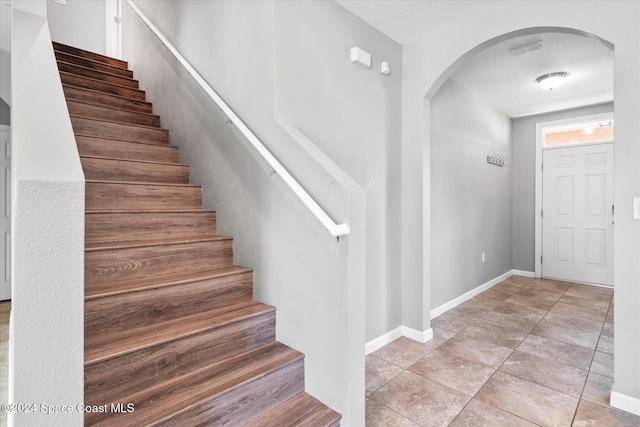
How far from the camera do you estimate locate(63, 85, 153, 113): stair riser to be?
2852 mm

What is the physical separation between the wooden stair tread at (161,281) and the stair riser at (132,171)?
0.94 metres

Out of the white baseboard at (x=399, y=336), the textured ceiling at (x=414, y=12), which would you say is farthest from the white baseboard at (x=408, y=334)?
the textured ceiling at (x=414, y=12)

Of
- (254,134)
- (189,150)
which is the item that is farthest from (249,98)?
(189,150)

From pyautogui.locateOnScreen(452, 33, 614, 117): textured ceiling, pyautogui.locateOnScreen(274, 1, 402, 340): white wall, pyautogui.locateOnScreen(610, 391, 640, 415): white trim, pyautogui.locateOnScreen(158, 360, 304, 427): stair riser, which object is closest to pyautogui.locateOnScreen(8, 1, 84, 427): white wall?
pyautogui.locateOnScreen(158, 360, 304, 427): stair riser

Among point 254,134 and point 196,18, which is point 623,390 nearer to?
point 254,134

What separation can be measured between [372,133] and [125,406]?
2.25 meters

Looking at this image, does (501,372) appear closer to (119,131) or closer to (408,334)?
(408,334)

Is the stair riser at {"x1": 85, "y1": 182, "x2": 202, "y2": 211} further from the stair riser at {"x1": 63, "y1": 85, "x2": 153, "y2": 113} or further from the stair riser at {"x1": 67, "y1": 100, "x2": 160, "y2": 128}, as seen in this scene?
the stair riser at {"x1": 63, "y1": 85, "x2": 153, "y2": 113}

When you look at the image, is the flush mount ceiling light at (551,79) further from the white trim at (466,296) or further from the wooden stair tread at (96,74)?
the wooden stair tread at (96,74)

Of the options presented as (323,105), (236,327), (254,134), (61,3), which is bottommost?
(236,327)

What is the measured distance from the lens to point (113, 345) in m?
1.47

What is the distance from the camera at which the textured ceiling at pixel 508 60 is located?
2416mm

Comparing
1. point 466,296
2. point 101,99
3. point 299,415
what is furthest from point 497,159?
point 101,99

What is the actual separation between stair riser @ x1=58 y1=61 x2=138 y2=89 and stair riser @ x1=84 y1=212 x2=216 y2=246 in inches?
84.8
